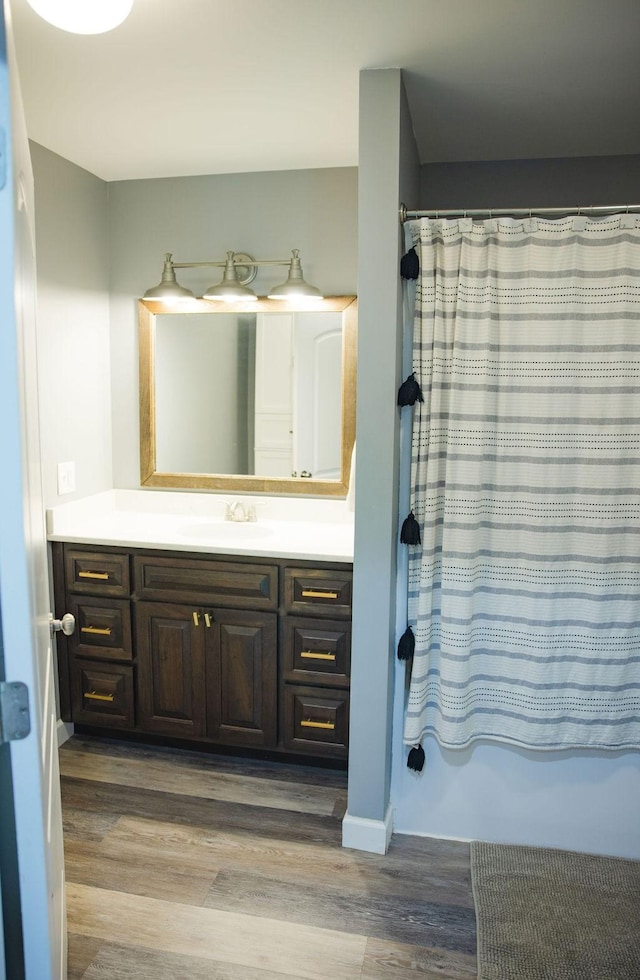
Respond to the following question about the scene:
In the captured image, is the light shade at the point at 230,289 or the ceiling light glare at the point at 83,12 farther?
the light shade at the point at 230,289

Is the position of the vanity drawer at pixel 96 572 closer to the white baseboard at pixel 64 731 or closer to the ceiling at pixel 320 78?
the white baseboard at pixel 64 731

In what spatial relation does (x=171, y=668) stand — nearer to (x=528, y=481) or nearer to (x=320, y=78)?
(x=528, y=481)

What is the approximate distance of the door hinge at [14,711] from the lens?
1.08 metres

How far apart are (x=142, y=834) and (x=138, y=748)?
23.3 inches

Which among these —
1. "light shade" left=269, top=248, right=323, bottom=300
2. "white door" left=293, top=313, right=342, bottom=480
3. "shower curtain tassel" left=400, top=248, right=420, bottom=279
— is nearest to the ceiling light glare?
"shower curtain tassel" left=400, top=248, right=420, bottom=279

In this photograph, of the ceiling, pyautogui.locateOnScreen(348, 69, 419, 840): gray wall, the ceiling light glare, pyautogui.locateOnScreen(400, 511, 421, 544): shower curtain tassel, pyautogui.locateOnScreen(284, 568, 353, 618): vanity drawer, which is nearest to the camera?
the ceiling light glare

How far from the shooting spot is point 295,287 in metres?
2.91

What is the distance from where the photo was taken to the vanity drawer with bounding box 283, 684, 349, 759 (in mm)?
2699

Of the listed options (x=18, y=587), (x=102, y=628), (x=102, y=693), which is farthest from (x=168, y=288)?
(x=18, y=587)

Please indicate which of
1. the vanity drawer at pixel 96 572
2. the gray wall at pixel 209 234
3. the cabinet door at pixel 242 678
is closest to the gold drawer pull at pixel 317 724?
the cabinet door at pixel 242 678

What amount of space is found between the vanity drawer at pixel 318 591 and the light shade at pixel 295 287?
111 cm

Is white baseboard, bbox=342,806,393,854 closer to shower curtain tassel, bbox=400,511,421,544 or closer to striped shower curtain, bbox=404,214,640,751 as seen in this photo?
striped shower curtain, bbox=404,214,640,751

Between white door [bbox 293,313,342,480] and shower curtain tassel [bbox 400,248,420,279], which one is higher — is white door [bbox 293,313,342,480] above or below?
below

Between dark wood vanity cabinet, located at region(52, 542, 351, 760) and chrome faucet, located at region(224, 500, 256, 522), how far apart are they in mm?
427
